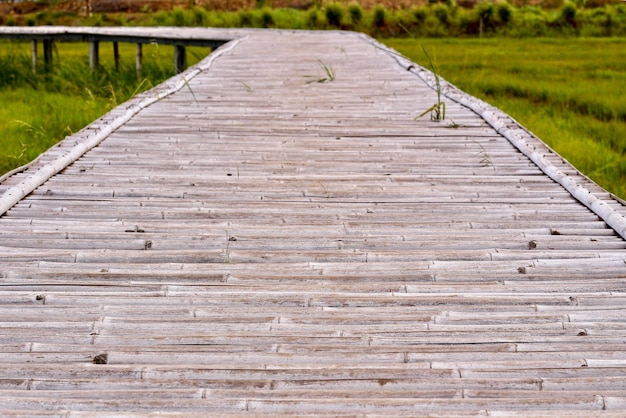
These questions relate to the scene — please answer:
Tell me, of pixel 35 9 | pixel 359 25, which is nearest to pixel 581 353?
pixel 359 25

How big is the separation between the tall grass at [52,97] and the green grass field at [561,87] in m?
2.86

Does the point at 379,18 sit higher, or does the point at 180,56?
the point at 379,18

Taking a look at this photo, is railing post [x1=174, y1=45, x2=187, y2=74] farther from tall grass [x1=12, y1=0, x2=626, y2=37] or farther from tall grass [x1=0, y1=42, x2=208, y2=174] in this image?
tall grass [x1=12, y1=0, x2=626, y2=37]

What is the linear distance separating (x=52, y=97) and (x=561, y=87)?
513 cm

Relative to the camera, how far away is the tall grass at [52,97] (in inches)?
244

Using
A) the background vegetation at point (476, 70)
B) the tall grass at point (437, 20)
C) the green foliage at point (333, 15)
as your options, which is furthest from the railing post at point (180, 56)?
the green foliage at point (333, 15)

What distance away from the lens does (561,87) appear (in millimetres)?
9211

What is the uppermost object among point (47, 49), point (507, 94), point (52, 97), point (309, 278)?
point (309, 278)

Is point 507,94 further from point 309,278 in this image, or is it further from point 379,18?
point 379,18

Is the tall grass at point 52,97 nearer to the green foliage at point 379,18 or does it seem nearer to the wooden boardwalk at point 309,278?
the wooden boardwalk at point 309,278

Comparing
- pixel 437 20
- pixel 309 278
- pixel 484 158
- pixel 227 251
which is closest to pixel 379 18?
pixel 437 20

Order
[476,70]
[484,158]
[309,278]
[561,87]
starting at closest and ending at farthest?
[309,278]
[484,158]
[561,87]
[476,70]

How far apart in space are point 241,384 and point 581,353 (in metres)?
0.69

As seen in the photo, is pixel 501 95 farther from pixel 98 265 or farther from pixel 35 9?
pixel 35 9
